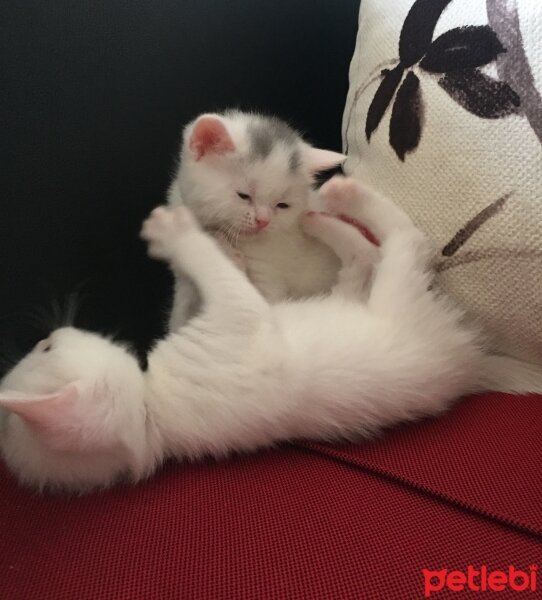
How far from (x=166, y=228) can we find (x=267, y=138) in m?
0.24

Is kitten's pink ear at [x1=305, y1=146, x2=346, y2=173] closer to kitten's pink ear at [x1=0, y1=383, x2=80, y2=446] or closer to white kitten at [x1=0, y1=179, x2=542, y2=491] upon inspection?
white kitten at [x1=0, y1=179, x2=542, y2=491]

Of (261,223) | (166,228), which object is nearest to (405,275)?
(261,223)

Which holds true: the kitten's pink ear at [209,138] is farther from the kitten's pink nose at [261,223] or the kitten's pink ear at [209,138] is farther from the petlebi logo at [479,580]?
the petlebi logo at [479,580]

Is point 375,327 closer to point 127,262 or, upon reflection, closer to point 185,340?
point 185,340

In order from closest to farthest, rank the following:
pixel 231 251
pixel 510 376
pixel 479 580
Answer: pixel 479 580
pixel 510 376
pixel 231 251

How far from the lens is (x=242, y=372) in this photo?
0.82 m

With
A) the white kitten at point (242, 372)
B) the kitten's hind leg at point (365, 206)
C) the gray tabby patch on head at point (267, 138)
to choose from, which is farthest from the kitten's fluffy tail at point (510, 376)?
the gray tabby patch on head at point (267, 138)

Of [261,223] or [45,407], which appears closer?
[45,407]

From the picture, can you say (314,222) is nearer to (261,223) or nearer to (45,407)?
(261,223)

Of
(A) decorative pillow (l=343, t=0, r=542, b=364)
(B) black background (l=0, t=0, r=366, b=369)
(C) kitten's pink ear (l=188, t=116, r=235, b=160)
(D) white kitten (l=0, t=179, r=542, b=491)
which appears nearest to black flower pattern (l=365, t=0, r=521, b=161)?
(A) decorative pillow (l=343, t=0, r=542, b=364)

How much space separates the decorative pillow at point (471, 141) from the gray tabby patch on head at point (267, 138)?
140mm

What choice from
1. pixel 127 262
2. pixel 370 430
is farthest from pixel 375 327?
pixel 127 262

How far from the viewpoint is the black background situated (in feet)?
3.29

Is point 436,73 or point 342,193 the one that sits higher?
point 436,73
